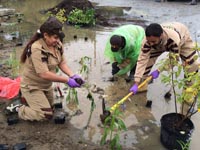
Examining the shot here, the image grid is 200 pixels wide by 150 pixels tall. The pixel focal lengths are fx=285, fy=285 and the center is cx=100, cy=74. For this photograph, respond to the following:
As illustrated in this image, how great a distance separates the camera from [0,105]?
14.5 feet

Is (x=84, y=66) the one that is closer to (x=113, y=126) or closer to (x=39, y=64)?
(x=39, y=64)

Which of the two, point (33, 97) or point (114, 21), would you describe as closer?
point (33, 97)

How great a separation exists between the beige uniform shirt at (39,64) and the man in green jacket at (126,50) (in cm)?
121

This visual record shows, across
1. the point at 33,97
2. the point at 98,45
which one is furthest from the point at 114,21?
the point at 33,97

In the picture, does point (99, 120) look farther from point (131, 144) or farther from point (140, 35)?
point (140, 35)

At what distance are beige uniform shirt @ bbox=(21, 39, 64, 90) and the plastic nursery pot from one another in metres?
1.64

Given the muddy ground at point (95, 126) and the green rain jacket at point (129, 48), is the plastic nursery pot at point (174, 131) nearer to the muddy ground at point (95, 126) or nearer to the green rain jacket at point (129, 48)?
the muddy ground at point (95, 126)

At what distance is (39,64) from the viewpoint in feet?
11.8

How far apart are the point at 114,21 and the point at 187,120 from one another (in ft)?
20.4

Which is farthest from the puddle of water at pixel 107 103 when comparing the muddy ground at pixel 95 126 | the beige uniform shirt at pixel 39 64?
the beige uniform shirt at pixel 39 64

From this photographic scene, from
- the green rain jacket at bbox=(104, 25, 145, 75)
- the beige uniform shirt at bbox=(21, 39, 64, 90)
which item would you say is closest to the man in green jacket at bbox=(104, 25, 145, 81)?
the green rain jacket at bbox=(104, 25, 145, 75)

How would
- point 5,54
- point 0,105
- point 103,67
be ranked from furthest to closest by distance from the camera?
point 5,54 < point 103,67 < point 0,105

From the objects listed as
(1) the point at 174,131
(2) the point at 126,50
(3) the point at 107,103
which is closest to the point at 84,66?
(3) the point at 107,103

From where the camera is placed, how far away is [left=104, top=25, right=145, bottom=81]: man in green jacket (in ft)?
16.1
